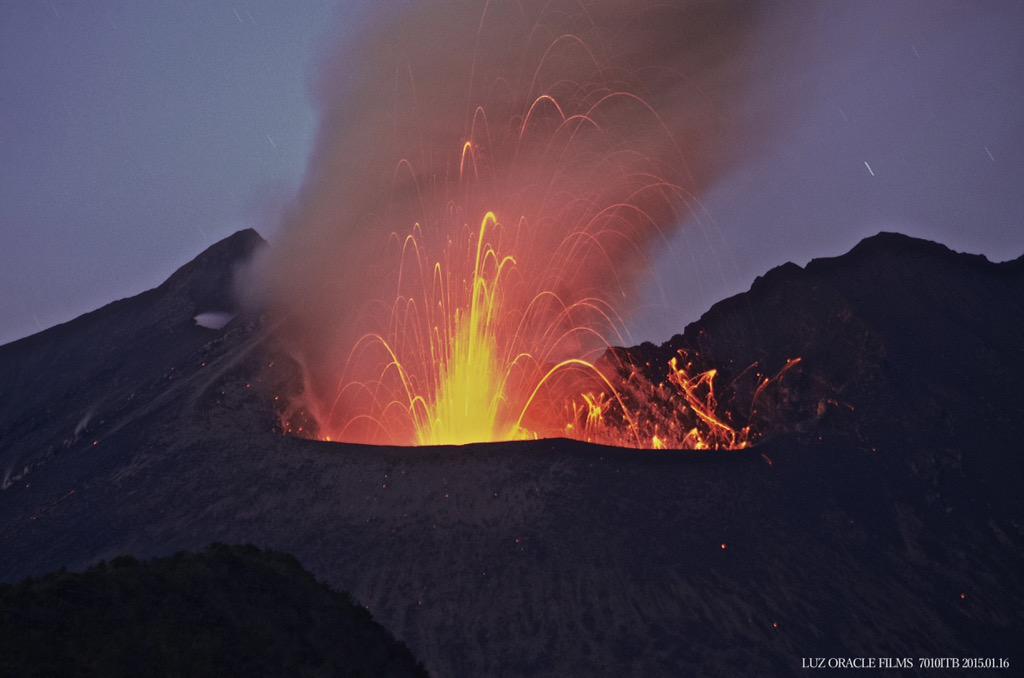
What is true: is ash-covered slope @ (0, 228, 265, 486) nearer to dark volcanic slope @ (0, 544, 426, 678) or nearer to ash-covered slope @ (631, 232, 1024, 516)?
dark volcanic slope @ (0, 544, 426, 678)

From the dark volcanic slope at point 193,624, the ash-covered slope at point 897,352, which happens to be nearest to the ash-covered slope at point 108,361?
the dark volcanic slope at point 193,624

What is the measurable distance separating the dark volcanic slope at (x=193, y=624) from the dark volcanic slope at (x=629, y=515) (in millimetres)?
9744

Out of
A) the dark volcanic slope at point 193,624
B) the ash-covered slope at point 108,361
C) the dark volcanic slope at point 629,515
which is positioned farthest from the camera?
the ash-covered slope at point 108,361

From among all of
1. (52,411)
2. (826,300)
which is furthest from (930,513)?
(52,411)

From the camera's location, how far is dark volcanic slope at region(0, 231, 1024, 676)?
2925cm

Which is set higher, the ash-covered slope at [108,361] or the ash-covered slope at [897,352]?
the ash-covered slope at [108,361]

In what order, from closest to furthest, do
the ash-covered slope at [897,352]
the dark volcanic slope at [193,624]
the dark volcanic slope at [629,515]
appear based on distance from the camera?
the dark volcanic slope at [193,624] → the dark volcanic slope at [629,515] → the ash-covered slope at [897,352]

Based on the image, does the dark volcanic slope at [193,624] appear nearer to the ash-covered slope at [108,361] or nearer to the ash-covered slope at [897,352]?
the ash-covered slope at [897,352]

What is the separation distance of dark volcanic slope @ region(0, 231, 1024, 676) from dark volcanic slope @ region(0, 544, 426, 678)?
32.0ft

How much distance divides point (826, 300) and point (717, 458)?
2370 centimetres

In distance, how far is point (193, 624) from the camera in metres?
15.3

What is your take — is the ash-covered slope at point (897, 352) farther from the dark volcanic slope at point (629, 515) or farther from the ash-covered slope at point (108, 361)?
the ash-covered slope at point (108, 361)

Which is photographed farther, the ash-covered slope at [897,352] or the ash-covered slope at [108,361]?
the ash-covered slope at [108,361]

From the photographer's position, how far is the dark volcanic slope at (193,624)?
12914mm
